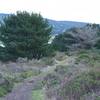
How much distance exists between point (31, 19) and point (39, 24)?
3.60 ft

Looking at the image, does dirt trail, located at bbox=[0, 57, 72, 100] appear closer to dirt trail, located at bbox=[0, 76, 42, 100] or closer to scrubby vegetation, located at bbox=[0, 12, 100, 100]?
dirt trail, located at bbox=[0, 76, 42, 100]

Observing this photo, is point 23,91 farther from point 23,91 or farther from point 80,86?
point 80,86

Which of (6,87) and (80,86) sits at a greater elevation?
(80,86)

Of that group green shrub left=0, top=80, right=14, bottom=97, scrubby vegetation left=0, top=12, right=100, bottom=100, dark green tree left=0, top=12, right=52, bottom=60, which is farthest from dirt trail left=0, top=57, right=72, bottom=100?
dark green tree left=0, top=12, right=52, bottom=60

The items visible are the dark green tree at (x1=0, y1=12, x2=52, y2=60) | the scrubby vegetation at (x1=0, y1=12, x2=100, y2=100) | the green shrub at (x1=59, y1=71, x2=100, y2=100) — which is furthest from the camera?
the dark green tree at (x1=0, y1=12, x2=52, y2=60)

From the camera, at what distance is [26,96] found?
16062mm

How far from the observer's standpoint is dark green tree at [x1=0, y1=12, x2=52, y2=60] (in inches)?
1705

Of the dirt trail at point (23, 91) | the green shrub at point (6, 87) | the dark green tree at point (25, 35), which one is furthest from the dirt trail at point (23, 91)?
the dark green tree at point (25, 35)

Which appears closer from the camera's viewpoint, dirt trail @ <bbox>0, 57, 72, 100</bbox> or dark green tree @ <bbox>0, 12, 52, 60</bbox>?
dirt trail @ <bbox>0, 57, 72, 100</bbox>

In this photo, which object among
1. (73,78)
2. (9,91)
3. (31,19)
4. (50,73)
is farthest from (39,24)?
(73,78)

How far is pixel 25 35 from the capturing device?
44500mm

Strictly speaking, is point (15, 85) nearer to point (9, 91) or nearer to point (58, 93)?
point (9, 91)

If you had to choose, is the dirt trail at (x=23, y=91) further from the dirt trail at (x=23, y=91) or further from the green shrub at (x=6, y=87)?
the green shrub at (x=6, y=87)

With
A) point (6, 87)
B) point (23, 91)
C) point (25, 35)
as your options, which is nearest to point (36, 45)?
point (25, 35)
